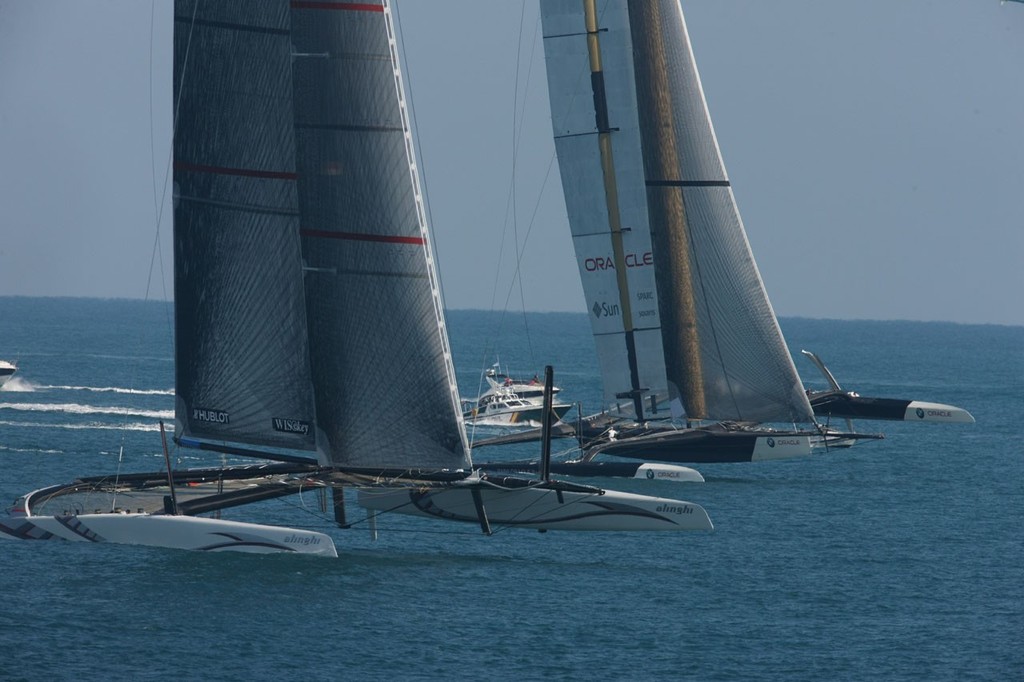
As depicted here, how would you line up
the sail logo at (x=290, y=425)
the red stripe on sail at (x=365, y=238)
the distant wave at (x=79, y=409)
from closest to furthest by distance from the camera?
the red stripe on sail at (x=365, y=238) < the sail logo at (x=290, y=425) < the distant wave at (x=79, y=409)

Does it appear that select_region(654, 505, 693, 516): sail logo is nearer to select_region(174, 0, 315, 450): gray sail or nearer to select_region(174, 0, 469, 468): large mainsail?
select_region(174, 0, 469, 468): large mainsail

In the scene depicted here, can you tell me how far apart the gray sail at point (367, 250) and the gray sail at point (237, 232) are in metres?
0.67

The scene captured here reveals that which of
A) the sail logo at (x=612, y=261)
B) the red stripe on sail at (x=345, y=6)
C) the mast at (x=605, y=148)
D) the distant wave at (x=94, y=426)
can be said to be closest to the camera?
the red stripe on sail at (x=345, y=6)

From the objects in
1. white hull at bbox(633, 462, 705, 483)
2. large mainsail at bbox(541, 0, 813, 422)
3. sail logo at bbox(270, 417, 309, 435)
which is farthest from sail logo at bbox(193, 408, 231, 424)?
large mainsail at bbox(541, 0, 813, 422)

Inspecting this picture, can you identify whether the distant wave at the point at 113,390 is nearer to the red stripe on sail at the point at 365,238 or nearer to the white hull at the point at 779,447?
the white hull at the point at 779,447

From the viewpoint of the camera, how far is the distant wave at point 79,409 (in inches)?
2314

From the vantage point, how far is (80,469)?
42.6 m

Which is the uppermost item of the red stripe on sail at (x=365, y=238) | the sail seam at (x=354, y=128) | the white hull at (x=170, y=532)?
the sail seam at (x=354, y=128)

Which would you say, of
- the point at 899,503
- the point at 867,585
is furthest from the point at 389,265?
the point at 899,503

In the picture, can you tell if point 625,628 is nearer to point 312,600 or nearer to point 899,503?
point 312,600

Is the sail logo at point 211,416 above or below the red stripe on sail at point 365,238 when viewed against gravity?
below

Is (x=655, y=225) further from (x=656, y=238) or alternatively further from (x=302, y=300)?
(x=302, y=300)

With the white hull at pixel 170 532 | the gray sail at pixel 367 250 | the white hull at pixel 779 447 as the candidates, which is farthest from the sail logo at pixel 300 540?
the white hull at pixel 779 447

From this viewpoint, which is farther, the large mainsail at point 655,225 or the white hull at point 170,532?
the large mainsail at point 655,225
